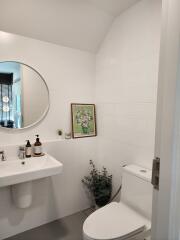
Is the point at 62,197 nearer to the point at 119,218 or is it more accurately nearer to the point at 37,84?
the point at 119,218

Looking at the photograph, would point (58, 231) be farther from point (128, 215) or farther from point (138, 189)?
point (138, 189)

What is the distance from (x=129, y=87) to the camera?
1940 millimetres

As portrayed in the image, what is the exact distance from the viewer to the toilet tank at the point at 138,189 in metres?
1.55

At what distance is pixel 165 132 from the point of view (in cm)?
63

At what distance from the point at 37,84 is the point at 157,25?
4.41ft

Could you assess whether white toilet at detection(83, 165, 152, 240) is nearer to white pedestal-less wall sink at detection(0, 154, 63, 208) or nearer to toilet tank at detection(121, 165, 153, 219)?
toilet tank at detection(121, 165, 153, 219)

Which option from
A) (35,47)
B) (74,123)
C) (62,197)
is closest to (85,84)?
(74,123)

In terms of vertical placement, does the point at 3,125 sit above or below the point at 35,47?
below

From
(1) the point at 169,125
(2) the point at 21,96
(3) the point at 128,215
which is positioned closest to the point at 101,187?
(3) the point at 128,215

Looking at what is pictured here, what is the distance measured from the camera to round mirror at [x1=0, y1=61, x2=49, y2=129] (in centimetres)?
187

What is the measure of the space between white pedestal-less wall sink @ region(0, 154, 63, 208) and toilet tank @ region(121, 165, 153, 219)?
66 centimetres

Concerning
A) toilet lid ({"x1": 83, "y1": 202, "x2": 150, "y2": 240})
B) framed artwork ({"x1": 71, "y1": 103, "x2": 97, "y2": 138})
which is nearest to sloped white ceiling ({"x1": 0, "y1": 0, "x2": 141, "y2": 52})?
framed artwork ({"x1": 71, "y1": 103, "x2": 97, "y2": 138})

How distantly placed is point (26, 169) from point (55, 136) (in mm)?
544

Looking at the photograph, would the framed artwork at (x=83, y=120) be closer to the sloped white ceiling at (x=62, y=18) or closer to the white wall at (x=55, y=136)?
the white wall at (x=55, y=136)
